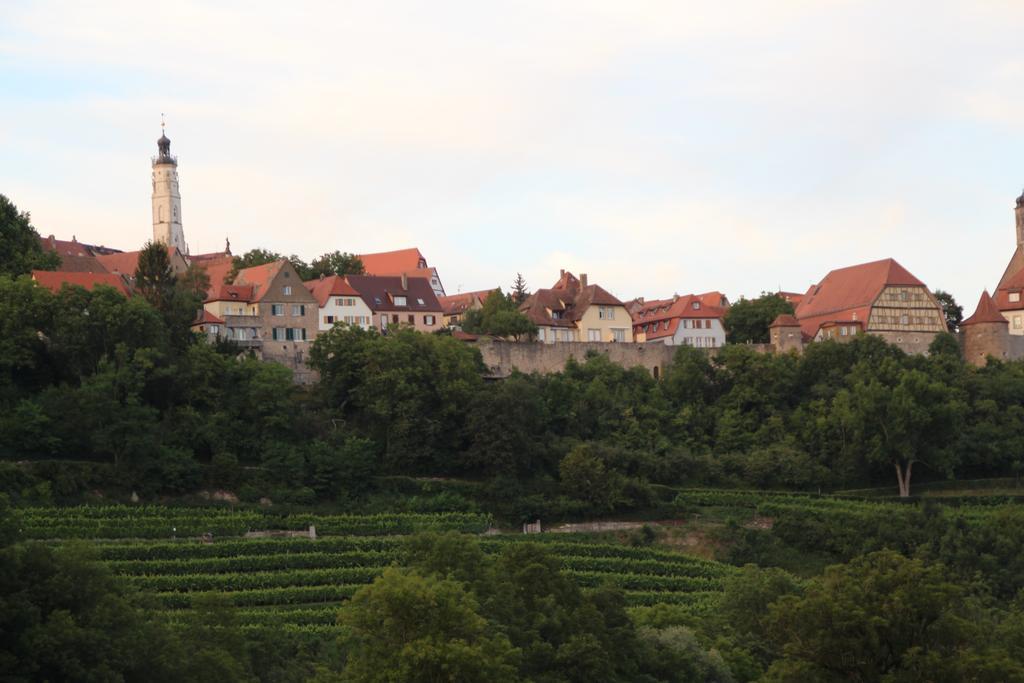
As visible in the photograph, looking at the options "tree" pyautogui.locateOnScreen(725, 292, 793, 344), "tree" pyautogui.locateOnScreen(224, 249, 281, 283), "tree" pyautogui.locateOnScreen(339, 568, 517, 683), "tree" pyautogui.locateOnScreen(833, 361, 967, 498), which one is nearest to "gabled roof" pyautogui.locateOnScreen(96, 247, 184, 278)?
"tree" pyautogui.locateOnScreen(224, 249, 281, 283)

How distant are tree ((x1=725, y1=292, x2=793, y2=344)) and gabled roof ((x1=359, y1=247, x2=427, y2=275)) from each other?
93.2 ft

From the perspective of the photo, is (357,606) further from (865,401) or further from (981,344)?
(981,344)

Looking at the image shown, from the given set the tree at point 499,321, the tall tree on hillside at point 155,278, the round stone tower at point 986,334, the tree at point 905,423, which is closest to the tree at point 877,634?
the tree at point 905,423

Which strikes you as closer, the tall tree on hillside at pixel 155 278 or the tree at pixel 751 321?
the tall tree on hillside at pixel 155 278

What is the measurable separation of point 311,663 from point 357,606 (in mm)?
5845

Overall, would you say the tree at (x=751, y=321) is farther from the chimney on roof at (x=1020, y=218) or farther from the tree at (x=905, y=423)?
the chimney on roof at (x=1020, y=218)

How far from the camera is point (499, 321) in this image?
103 m

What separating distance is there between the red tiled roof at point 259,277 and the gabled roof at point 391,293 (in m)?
5.53

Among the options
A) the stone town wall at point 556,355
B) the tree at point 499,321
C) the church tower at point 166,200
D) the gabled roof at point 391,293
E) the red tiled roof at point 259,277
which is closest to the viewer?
the stone town wall at point 556,355

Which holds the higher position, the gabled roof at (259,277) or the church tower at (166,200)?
the church tower at (166,200)

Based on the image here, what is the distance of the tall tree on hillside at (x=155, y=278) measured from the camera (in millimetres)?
88688

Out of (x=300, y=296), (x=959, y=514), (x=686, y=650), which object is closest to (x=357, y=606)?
(x=686, y=650)

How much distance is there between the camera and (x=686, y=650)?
55.0 m

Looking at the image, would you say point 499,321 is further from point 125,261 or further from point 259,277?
point 125,261
